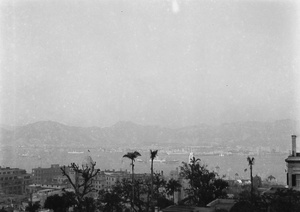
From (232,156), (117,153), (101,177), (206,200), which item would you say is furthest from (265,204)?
(117,153)

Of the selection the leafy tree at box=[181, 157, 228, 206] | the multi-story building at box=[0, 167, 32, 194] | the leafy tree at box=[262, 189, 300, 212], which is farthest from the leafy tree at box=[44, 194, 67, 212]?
the multi-story building at box=[0, 167, 32, 194]

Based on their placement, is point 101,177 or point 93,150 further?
point 93,150

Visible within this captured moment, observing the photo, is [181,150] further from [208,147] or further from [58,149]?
A: [58,149]

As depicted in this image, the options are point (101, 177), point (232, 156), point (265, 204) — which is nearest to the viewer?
point (265, 204)

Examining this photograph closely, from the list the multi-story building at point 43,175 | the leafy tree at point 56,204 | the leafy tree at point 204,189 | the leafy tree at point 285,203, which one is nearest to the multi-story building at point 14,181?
the multi-story building at point 43,175

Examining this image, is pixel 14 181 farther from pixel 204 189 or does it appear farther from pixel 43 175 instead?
pixel 204 189

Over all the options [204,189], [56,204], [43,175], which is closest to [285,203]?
[204,189]

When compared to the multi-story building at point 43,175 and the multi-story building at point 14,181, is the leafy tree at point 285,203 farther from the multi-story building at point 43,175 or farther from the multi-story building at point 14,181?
the multi-story building at point 43,175

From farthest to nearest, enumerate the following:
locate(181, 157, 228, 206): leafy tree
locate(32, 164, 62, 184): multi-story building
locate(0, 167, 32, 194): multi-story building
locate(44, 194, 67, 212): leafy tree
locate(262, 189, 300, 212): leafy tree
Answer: locate(32, 164, 62, 184): multi-story building < locate(0, 167, 32, 194): multi-story building < locate(181, 157, 228, 206): leafy tree < locate(44, 194, 67, 212): leafy tree < locate(262, 189, 300, 212): leafy tree

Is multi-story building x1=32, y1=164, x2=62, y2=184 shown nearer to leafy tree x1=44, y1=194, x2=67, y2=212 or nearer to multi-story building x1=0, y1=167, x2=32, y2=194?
multi-story building x1=0, y1=167, x2=32, y2=194
